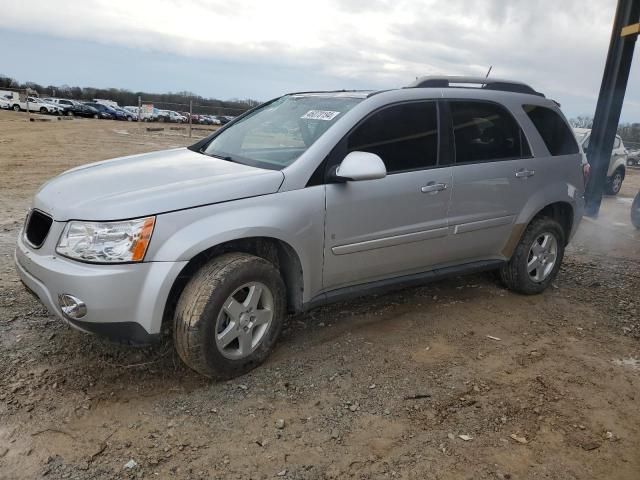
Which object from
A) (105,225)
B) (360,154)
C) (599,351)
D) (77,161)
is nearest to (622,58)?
(599,351)

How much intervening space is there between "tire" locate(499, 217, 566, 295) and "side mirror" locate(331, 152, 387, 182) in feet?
6.53

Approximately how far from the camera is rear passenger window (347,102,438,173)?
370cm

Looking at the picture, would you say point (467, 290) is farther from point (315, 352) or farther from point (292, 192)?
point (292, 192)

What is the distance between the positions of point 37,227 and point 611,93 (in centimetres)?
884

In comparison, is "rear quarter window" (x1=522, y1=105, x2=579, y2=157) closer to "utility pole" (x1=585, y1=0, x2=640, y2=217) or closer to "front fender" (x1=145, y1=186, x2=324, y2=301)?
"front fender" (x1=145, y1=186, x2=324, y2=301)

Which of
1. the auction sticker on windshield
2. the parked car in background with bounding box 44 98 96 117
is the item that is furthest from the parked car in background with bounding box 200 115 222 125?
the auction sticker on windshield

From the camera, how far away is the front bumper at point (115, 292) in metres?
2.79

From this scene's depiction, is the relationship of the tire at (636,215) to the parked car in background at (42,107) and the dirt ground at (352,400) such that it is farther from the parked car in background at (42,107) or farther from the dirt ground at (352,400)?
the parked car in background at (42,107)

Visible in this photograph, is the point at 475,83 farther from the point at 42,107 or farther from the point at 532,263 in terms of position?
the point at 42,107

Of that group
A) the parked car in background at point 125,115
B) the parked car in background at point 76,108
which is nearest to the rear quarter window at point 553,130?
the parked car in background at point 76,108

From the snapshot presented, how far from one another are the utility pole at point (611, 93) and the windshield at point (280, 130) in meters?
6.60

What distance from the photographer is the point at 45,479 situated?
7.91ft

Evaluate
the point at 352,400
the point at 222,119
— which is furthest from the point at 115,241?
the point at 222,119

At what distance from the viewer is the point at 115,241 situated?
2.84m
